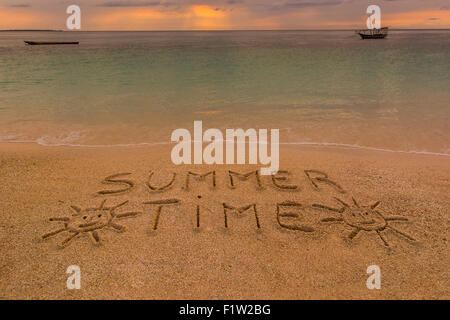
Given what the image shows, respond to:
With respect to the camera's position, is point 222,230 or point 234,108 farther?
point 234,108

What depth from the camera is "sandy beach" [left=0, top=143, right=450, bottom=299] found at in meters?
2.51

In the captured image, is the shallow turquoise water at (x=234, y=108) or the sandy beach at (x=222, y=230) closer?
the sandy beach at (x=222, y=230)

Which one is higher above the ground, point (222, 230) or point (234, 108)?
point (234, 108)

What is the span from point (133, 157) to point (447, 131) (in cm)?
723

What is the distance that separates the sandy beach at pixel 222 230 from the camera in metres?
2.51

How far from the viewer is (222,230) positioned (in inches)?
127

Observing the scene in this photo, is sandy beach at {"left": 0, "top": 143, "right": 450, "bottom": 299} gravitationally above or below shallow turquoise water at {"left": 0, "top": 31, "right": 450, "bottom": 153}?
below

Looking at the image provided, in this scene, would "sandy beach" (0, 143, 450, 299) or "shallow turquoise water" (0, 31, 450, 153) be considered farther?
"shallow turquoise water" (0, 31, 450, 153)

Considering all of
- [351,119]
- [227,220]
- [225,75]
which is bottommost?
[227,220]

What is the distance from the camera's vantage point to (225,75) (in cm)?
1645

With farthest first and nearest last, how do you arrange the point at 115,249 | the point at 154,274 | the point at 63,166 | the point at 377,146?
the point at 377,146, the point at 63,166, the point at 115,249, the point at 154,274

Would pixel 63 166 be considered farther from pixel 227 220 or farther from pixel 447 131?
pixel 447 131

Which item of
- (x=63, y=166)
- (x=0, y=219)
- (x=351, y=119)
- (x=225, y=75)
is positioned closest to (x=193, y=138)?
(x=63, y=166)

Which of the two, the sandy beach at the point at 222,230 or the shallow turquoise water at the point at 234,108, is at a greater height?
the shallow turquoise water at the point at 234,108
